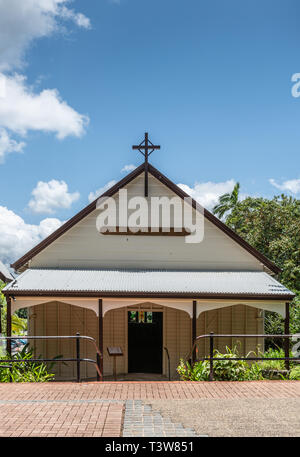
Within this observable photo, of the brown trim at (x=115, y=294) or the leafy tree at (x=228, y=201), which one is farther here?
the leafy tree at (x=228, y=201)

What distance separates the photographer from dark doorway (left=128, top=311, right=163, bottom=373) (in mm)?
12906

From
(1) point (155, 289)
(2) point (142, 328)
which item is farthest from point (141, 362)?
(1) point (155, 289)

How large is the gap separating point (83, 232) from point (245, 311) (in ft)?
19.3

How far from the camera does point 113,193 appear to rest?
12758 mm

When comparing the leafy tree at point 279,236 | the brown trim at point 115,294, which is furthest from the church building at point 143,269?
the leafy tree at point 279,236

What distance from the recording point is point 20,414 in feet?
20.7

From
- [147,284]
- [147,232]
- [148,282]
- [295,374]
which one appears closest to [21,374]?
[147,284]

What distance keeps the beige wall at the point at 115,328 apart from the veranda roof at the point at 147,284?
149 cm

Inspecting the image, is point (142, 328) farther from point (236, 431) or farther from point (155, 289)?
point (236, 431)

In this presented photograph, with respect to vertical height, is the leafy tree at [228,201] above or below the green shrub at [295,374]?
above

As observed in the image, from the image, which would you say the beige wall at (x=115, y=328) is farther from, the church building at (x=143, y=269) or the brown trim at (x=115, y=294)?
the brown trim at (x=115, y=294)

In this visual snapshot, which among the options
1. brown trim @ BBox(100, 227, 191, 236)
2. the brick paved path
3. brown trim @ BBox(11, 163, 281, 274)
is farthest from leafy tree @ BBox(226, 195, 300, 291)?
the brick paved path

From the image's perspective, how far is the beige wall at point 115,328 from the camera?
12820 millimetres

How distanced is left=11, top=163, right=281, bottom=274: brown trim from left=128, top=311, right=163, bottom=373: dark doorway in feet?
11.4
